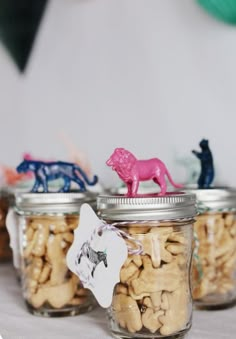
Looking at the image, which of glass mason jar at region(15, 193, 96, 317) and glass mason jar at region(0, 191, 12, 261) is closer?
glass mason jar at region(15, 193, 96, 317)

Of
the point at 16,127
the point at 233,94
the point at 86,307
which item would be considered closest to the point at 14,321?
the point at 86,307

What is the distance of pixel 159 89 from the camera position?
37.7 inches

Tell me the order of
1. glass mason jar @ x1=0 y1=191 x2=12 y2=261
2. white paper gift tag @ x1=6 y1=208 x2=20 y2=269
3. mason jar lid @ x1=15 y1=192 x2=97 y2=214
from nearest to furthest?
mason jar lid @ x1=15 y1=192 x2=97 y2=214 < white paper gift tag @ x1=6 y1=208 x2=20 y2=269 < glass mason jar @ x1=0 y1=191 x2=12 y2=261

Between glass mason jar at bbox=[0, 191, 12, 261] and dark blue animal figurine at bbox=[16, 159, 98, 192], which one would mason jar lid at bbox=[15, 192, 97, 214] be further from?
glass mason jar at bbox=[0, 191, 12, 261]

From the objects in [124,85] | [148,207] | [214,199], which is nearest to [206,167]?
[214,199]

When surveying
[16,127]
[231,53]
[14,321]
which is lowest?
[14,321]

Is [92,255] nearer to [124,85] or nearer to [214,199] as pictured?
[214,199]

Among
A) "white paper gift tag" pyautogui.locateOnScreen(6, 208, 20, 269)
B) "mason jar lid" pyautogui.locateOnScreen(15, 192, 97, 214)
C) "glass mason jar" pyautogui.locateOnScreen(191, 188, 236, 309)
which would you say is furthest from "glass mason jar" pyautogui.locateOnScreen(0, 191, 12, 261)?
"glass mason jar" pyautogui.locateOnScreen(191, 188, 236, 309)

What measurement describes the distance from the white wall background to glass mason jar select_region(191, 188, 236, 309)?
154 mm

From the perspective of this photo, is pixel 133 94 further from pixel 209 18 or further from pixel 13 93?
pixel 13 93

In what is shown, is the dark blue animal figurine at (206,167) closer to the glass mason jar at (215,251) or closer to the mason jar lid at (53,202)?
the glass mason jar at (215,251)

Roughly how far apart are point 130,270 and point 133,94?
0.48 m

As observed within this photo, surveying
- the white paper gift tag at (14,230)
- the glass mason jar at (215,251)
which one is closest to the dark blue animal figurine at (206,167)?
the glass mason jar at (215,251)

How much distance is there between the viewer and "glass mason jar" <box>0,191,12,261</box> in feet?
3.21
